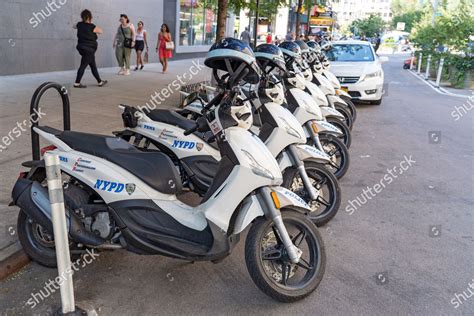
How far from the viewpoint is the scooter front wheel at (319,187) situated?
4227 millimetres

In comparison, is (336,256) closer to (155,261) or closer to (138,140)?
(155,261)

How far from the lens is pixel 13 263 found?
11.0 ft

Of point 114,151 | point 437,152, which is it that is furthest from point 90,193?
point 437,152

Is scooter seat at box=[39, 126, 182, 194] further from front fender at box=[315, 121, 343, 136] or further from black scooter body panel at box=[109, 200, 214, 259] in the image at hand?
front fender at box=[315, 121, 343, 136]

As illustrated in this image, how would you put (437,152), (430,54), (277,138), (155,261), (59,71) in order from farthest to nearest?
(430,54) → (59,71) → (437,152) → (277,138) → (155,261)

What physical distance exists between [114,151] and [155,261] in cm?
99

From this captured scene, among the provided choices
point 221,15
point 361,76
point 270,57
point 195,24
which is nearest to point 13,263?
point 270,57

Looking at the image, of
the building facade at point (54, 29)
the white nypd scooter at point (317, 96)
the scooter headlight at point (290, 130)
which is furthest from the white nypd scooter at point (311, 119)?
the building facade at point (54, 29)

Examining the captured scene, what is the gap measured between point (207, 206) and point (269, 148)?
1.17 meters

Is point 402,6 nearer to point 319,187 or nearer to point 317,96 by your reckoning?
point 317,96

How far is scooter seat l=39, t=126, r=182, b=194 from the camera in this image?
3254 millimetres

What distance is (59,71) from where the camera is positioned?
1283 centimetres

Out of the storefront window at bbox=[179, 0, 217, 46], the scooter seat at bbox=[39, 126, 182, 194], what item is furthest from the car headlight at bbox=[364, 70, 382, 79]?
the storefront window at bbox=[179, 0, 217, 46]

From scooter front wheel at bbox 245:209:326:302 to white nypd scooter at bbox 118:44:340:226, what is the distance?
98cm
